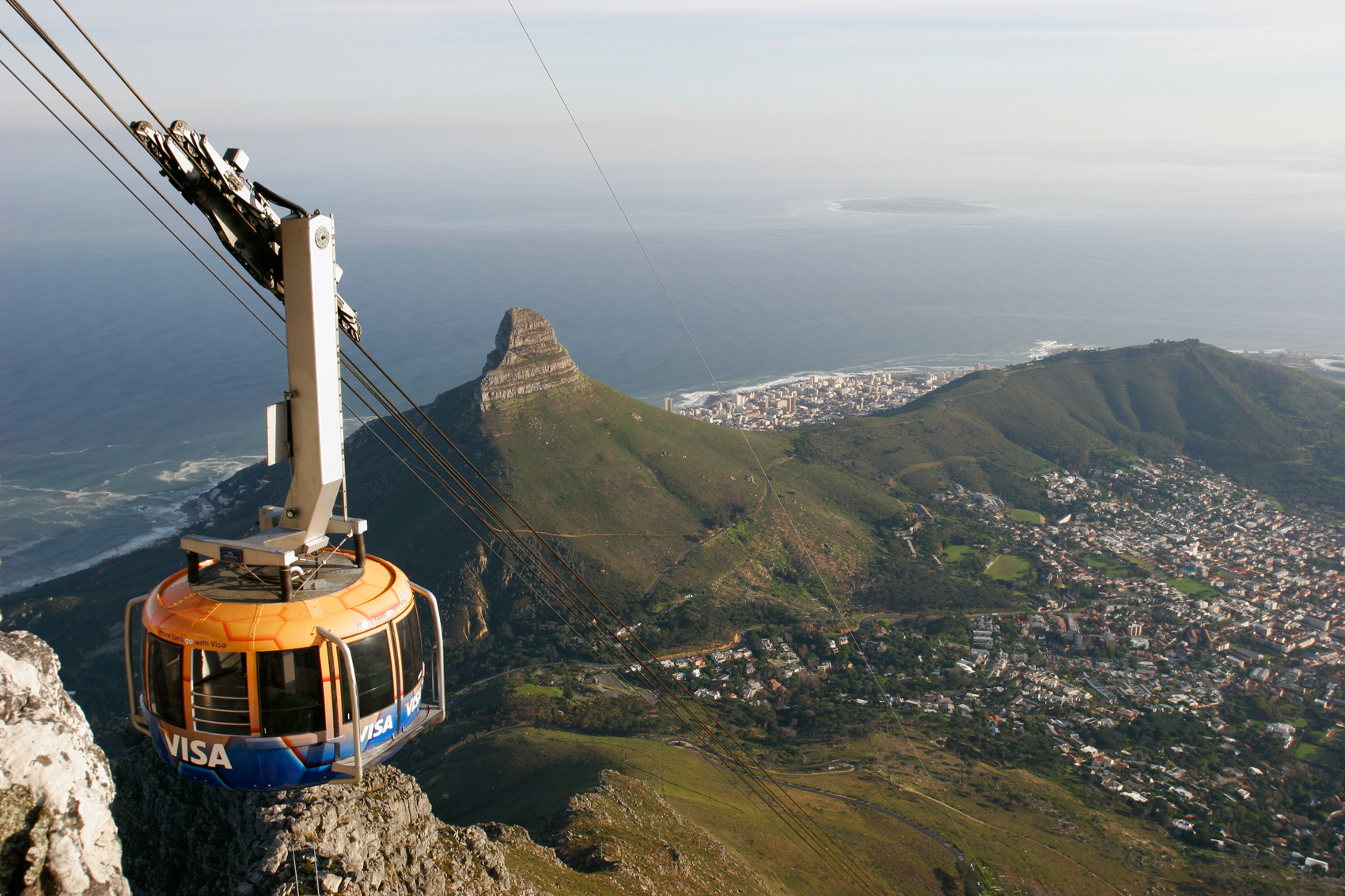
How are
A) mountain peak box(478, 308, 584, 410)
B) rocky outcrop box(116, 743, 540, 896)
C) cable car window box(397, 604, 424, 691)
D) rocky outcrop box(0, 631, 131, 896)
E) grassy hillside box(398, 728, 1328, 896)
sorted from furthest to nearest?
mountain peak box(478, 308, 584, 410) → grassy hillside box(398, 728, 1328, 896) → rocky outcrop box(116, 743, 540, 896) → cable car window box(397, 604, 424, 691) → rocky outcrop box(0, 631, 131, 896)

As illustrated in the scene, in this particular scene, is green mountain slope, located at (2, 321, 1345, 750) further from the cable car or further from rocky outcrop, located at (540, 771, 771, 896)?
the cable car

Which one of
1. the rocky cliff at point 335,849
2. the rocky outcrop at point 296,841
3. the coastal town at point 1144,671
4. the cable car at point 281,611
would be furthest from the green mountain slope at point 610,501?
the cable car at point 281,611

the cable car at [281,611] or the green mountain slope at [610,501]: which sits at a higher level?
the cable car at [281,611]

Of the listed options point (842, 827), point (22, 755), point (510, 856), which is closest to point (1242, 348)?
point (842, 827)

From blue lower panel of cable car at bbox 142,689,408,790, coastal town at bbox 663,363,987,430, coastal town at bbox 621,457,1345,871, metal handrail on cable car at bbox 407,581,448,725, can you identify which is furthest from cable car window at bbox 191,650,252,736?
coastal town at bbox 663,363,987,430

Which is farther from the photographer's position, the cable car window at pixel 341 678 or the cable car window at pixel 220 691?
the cable car window at pixel 341 678

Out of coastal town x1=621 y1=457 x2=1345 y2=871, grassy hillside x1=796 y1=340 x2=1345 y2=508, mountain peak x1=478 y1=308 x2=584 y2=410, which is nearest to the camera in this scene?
coastal town x1=621 y1=457 x2=1345 y2=871

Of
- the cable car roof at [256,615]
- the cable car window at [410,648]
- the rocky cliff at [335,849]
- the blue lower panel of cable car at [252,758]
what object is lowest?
the rocky cliff at [335,849]

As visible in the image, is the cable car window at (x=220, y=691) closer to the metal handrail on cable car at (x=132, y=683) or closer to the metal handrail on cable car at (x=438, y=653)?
the metal handrail on cable car at (x=132, y=683)
